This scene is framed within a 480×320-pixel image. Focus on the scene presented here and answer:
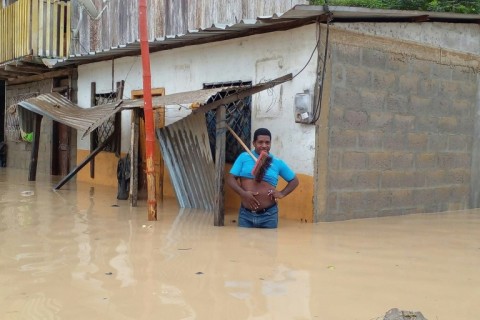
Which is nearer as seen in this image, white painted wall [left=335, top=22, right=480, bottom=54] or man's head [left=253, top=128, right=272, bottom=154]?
man's head [left=253, top=128, right=272, bottom=154]

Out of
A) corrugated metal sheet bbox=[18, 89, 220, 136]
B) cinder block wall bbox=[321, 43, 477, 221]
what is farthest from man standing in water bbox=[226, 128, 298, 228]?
cinder block wall bbox=[321, 43, 477, 221]

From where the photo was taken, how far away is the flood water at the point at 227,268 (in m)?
3.53

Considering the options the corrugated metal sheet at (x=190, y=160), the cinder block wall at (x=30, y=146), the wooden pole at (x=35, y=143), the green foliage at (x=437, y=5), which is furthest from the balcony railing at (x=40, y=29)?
the green foliage at (x=437, y=5)

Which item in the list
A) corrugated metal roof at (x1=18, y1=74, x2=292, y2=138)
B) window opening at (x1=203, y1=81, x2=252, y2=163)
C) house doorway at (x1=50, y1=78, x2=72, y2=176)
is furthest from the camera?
house doorway at (x1=50, y1=78, x2=72, y2=176)

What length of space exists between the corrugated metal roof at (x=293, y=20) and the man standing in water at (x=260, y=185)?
163 cm

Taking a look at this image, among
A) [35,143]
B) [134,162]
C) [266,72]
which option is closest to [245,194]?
[266,72]

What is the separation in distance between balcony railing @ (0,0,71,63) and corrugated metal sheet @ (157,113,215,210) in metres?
4.98

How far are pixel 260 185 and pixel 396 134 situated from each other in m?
2.74

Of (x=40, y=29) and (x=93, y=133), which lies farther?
(x=93, y=133)

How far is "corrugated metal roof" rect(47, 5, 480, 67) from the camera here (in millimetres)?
6859

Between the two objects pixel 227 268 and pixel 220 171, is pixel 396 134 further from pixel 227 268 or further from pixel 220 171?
pixel 227 268

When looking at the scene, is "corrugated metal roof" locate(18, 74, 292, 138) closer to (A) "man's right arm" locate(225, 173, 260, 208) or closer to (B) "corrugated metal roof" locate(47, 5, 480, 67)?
(B) "corrugated metal roof" locate(47, 5, 480, 67)

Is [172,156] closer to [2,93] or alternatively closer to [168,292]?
[168,292]

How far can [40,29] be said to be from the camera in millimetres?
12117
